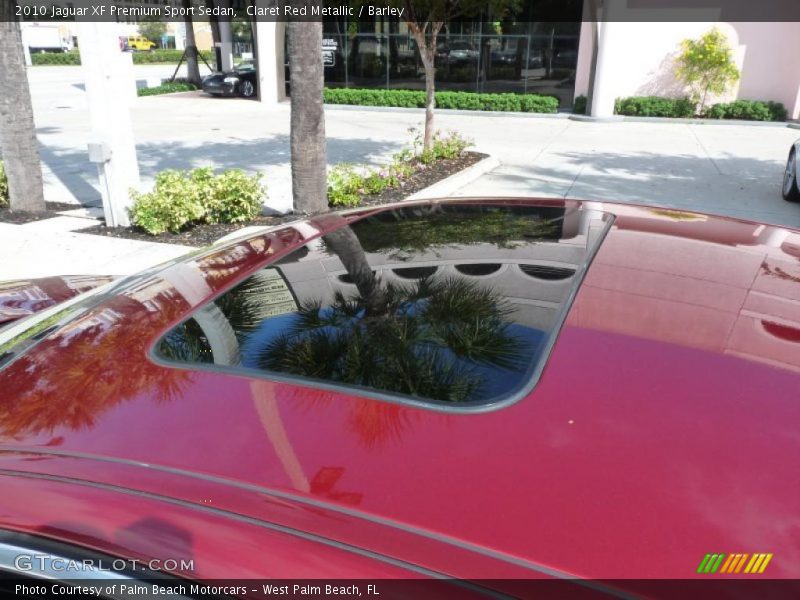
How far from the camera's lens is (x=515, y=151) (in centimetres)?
1424

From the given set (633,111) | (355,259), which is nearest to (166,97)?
(633,111)

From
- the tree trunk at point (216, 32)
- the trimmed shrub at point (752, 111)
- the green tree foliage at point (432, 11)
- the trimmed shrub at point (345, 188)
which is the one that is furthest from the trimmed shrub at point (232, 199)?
the tree trunk at point (216, 32)

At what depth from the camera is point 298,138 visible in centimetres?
783

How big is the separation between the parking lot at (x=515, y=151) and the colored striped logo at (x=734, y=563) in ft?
27.1

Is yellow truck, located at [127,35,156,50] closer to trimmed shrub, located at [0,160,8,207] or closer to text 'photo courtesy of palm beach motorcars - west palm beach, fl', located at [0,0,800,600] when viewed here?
trimmed shrub, located at [0,160,8,207]

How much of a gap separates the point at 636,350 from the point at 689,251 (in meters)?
0.81

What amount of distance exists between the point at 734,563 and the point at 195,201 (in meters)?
7.24

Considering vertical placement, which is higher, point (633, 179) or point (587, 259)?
point (587, 259)

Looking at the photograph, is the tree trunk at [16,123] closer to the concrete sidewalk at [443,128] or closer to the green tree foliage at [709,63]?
the concrete sidewalk at [443,128]

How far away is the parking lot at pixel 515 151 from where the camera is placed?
33.2 feet

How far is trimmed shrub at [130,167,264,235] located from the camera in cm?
730

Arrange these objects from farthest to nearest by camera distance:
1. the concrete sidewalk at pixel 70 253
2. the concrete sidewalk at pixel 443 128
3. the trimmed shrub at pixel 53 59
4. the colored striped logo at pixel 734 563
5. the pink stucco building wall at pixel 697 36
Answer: the trimmed shrub at pixel 53 59, the pink stucco building wall at pixel 697 36, the concrete sidewalk at pixel 443 128, the concrete sidewalk at pixel 70 253, the colored striped logo at pixel 734 563

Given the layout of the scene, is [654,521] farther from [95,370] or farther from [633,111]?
[633,111]

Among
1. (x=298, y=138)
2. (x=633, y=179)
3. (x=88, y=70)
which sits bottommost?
(x=633, y=179)
